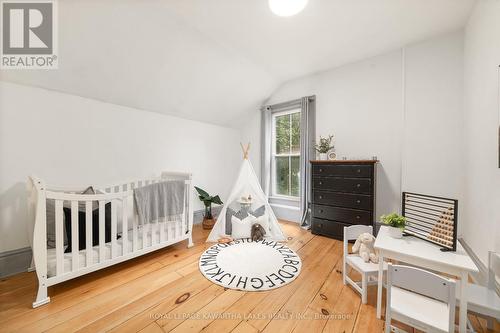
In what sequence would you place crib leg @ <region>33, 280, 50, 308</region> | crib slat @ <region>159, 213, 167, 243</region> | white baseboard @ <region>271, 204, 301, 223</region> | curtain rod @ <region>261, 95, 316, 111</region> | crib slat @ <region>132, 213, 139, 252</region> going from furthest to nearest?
white baseboard @ <region>271, 204, 301, 223</region>, curtain rod @ <region>261, 95, 316, 111</region>, crib slat @ <region>159, 213, 167, 243</region>, crib slat @ <region>132, 213, 139, 252</region>, crib leg @ <region>33, 280, 50, 308</region>

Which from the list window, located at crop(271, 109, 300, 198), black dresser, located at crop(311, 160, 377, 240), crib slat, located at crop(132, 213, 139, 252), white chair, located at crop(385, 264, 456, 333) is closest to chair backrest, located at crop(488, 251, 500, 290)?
Result: white chair, located at crop(385, 264, 456, 333)

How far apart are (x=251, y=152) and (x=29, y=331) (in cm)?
372

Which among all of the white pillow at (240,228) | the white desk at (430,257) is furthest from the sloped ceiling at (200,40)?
the white desk at (430,257)

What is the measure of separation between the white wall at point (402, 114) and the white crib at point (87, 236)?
281cm

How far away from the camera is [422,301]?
1247mm

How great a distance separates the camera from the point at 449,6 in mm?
2051

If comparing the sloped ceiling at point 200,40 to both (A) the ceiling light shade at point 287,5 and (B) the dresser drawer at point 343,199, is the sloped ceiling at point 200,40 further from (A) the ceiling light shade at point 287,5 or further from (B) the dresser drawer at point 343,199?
(B) the dresser drawer at point 343,199

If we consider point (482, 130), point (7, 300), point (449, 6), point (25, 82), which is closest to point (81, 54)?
point (25, 82)

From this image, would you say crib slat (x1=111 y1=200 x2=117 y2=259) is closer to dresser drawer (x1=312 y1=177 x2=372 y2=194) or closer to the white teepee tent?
the white teepee tent

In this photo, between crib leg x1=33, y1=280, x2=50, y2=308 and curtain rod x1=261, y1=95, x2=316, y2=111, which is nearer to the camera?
crib leg x1=33, y1=280, x2=50, y2=308

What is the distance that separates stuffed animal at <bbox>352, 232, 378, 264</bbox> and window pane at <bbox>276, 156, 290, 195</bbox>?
2.21m

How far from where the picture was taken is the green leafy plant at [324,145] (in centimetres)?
322

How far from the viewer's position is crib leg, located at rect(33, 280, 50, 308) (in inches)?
59.6

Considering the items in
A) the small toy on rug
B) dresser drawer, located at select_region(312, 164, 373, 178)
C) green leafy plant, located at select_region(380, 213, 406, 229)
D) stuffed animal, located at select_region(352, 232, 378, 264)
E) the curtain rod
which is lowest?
the small toy on rug
